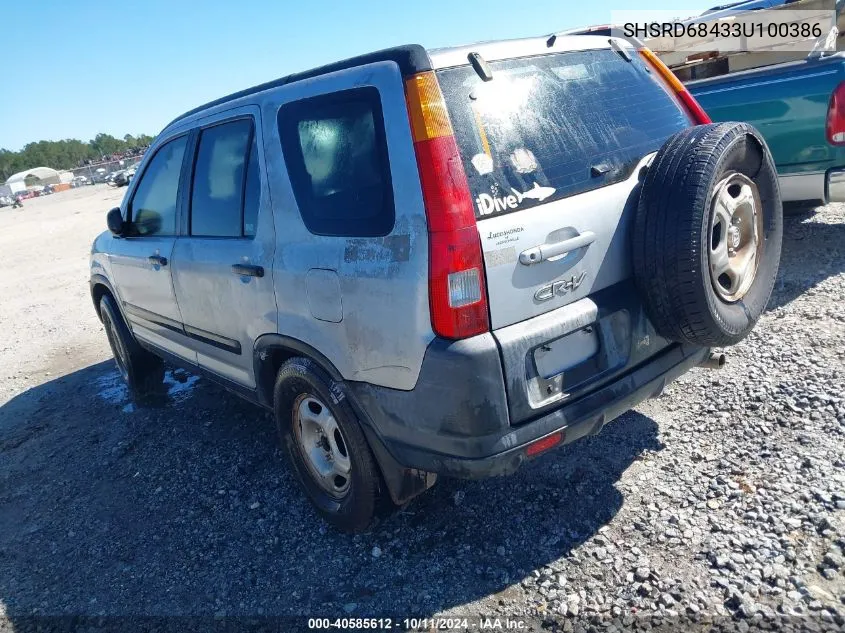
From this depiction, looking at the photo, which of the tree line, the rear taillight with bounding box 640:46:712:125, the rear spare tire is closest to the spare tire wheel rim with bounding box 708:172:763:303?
the rear spare tire

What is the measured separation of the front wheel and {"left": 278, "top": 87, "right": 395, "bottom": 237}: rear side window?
0.68 m

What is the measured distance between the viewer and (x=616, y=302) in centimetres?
248

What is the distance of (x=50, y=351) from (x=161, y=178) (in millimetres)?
3987

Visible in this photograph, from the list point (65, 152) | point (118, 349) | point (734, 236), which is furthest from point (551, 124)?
point (65, 152)

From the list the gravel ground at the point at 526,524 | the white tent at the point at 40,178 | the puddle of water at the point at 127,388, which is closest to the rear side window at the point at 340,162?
the gravel ground at the point at 526,524

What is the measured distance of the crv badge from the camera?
231 cm

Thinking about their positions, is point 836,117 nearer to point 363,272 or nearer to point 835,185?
point 835,185

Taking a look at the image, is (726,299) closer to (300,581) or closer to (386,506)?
(386,506)

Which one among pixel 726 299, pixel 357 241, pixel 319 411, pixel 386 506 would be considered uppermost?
pixel 357 241

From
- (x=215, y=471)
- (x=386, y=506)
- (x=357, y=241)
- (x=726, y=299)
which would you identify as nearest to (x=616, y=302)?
(x=726, y=299)

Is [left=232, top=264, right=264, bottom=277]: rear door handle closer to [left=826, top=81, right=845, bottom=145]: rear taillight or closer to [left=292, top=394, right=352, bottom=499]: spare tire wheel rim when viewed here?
[left=292, top=394, right=352, bottom=499]: spare tire wheel rim

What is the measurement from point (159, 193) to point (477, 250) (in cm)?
277

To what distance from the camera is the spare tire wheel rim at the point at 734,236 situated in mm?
2564

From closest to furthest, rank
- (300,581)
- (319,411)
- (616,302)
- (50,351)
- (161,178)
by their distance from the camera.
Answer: (616,302), (300,581), (319,411), (161,178), (50,351)
